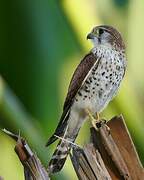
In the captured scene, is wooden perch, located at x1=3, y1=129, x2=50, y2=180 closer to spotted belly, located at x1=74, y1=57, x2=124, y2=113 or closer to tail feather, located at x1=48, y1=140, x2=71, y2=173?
tail feather, located at x1=48, y1=140, x2=71, y2=173

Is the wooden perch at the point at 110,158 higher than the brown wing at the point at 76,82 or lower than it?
lower

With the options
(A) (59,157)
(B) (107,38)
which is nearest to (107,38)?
(B) (107,38)

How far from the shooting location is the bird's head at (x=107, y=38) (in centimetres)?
450

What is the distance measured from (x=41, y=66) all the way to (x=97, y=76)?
57 cm

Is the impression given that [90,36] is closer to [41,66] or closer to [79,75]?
[79,75]

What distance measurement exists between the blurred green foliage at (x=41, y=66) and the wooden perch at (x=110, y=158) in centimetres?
65

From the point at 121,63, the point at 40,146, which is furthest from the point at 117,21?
the point at 40,146

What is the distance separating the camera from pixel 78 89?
4559 mm

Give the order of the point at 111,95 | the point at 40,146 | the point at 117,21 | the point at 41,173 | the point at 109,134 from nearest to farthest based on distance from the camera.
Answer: the point at 41,173 < the point at 109,134 < the point at 40,146 < the point at 111,95 < the point at 117,21

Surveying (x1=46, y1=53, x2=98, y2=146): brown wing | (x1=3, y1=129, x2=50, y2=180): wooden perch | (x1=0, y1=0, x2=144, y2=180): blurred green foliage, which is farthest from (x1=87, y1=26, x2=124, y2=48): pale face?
(x1=3, y1=129, x2=50, y2=180): wooden perch

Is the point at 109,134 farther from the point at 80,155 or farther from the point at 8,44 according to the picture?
the point at 8,44

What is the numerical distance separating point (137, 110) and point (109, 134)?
818mm

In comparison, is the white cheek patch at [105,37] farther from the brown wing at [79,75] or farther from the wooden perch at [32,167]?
the wooden perch at [32,167]

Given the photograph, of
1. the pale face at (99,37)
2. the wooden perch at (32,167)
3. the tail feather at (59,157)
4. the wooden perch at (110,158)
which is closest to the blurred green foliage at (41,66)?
the tail feather at (59,157)
